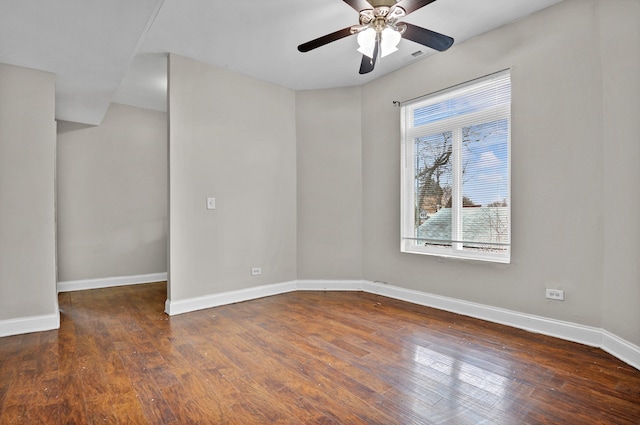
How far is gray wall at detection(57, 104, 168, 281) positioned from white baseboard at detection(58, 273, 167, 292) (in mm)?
62

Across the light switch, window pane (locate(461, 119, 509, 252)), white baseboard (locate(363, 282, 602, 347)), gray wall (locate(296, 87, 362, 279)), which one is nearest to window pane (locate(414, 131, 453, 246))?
window pane (locate(461, 119, 509, 252))

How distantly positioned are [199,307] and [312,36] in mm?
2980

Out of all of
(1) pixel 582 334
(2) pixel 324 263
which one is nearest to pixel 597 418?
(1) pixel 582 334

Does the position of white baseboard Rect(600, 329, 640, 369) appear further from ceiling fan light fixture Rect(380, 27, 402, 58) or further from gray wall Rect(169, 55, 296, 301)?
gray wall Rect(169, 55, 296, 301)

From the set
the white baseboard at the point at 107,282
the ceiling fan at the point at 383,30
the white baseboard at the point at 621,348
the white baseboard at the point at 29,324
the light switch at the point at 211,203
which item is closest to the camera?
the white baseboard at the point at 621,348

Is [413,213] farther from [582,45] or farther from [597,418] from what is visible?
[597,418]

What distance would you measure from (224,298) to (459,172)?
2.90 metres

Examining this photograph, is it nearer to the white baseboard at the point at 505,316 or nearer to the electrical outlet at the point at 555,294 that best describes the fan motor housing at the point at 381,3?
the electrical outlet at the point at 555,294

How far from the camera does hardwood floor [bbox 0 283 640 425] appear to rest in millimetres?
1698

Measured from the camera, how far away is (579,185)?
258 cm

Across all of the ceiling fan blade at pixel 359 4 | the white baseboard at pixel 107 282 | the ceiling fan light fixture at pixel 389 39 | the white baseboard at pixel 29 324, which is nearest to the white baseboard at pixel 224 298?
the white baseboard at pixel 29 324

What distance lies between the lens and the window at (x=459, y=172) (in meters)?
3.10

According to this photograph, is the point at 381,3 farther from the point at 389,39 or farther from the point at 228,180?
the point at 228,180

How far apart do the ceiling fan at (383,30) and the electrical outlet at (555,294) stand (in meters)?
2.14
